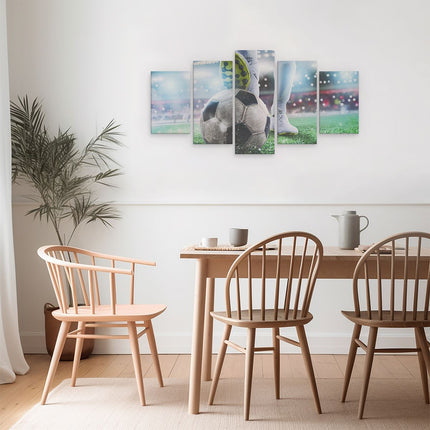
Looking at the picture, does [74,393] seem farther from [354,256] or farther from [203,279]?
[354,256]

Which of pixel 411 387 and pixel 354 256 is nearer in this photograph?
pixel 354 256

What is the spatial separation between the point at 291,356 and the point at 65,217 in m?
1.77

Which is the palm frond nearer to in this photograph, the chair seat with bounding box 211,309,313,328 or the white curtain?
the white curtain

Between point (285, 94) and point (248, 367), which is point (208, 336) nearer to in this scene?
point (248, 367)

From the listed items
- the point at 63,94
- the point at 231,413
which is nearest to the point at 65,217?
the point at 63,94

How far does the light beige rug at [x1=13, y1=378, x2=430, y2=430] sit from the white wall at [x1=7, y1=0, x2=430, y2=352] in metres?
0.87

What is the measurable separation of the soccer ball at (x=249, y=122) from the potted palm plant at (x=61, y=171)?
818mm

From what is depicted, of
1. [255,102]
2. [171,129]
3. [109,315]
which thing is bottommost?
[109,315]

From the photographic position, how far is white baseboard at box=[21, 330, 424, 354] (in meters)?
4.03

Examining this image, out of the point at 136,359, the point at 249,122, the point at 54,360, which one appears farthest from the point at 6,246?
the point at 249,122

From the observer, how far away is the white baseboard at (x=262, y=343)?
4.03 meters

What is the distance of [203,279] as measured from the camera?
9.00 feet

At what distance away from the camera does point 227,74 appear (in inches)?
160

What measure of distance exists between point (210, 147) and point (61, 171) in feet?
3.26
